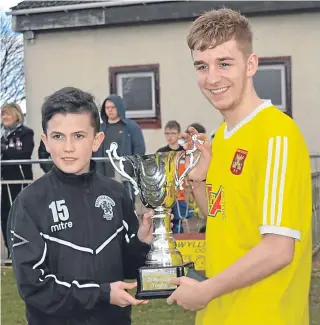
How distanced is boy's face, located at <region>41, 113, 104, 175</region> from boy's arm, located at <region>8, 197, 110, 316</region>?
0.22 m

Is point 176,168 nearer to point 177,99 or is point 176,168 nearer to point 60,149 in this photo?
point 60,149

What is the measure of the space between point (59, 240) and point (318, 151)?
795cm

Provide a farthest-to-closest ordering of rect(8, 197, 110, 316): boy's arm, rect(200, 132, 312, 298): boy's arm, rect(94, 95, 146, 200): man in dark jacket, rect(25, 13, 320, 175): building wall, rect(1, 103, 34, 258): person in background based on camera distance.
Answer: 1. rect(25, 13, 320, 175): building wall
2. rect(1, 103, 34, 258): person in background
3. rect(94, 95, 146, 200): man in dark jacket
4. rect(8, 197, 110, 316): boy's arm
5. rect(200, 132, 312, 298): boy's arm

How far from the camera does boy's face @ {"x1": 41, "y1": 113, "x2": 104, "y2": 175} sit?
2.42 m

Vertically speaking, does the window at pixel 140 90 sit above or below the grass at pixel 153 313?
above

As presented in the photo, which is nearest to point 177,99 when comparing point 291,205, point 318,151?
point 318,151

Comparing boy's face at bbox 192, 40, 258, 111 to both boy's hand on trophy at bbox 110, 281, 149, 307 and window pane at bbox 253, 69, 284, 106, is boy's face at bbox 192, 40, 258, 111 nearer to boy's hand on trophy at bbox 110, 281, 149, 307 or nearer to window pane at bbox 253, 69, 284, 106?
boy's hand on trophy at bbox 110, 281, 149, 307

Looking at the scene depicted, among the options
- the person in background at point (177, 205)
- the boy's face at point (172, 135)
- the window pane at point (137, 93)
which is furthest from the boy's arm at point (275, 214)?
the window pane at point (137, 93)

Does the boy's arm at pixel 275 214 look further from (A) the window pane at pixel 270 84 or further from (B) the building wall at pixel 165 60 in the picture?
(A) the window pane at pixel 270 84

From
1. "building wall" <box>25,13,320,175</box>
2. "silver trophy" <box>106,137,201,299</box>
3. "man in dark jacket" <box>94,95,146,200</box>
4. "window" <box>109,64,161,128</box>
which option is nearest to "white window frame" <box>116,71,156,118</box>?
"window" <box>109,64,161,128</box>

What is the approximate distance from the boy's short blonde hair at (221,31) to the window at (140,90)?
811cm

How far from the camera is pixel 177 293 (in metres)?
2.17

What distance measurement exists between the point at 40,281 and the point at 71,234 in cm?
20

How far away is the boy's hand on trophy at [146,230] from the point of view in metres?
2.59
